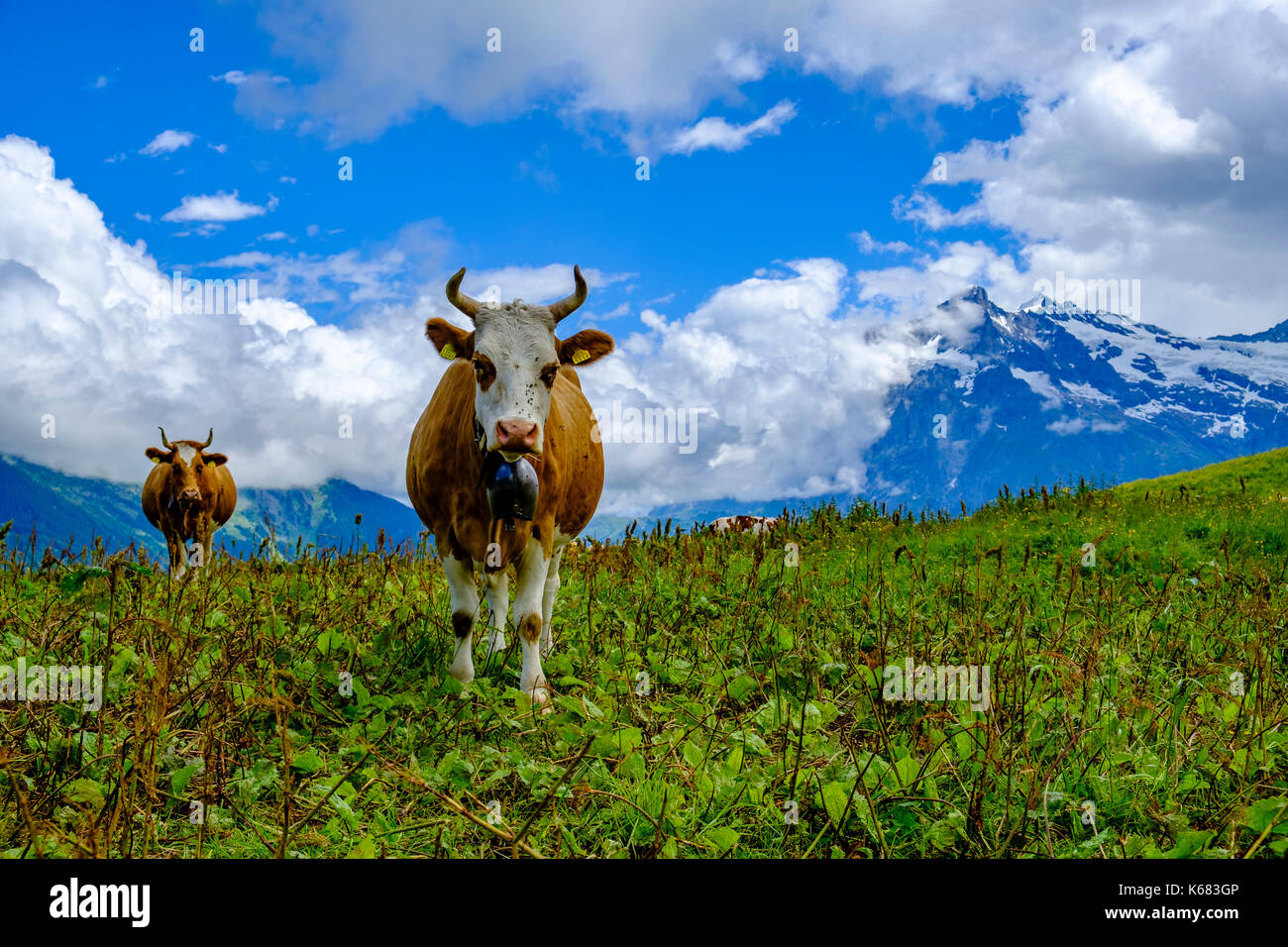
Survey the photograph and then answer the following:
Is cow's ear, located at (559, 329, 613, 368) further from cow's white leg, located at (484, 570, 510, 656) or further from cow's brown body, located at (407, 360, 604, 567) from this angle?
cow's white leg, located at (484, 570, 510, 656)

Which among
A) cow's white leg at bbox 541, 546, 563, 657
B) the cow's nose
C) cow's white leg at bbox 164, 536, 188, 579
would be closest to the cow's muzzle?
the cow's nose

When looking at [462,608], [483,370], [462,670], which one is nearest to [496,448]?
[483,370]

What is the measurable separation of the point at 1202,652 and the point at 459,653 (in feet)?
18.0

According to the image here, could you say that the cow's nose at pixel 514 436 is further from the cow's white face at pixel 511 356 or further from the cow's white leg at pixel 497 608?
the cow's white leg at pixel 497 608

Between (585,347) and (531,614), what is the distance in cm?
205

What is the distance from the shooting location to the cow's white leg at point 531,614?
18.6 feet

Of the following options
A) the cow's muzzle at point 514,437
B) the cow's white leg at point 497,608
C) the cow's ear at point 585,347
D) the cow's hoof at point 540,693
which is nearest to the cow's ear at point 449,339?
the cow's ear at point 585,347

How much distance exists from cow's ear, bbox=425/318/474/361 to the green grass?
2.20m

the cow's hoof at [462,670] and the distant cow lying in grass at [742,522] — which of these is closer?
the cow's hoof at [462,670]

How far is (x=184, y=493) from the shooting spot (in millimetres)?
→ 13820

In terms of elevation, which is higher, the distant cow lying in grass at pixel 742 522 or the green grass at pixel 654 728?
the distant cow lying in grass at pixel 742 522

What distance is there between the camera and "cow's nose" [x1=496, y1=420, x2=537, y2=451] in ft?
16.7
